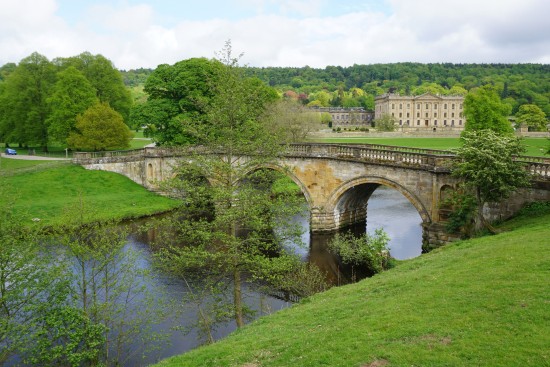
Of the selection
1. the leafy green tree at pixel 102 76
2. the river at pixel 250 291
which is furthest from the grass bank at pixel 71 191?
the leafy green tree at pixel 102 76

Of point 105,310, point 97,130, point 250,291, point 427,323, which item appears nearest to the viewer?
point 427,323

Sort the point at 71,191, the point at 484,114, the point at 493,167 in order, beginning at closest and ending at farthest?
the point at 493,167 → the point at 71,191 → the point at 484,114

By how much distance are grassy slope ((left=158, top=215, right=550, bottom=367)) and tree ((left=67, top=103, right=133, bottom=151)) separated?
40.6 m

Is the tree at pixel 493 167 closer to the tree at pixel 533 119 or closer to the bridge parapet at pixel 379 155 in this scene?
the bridge parapet at pixel 379 155

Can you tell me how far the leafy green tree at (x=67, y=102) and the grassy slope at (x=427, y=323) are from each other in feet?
153

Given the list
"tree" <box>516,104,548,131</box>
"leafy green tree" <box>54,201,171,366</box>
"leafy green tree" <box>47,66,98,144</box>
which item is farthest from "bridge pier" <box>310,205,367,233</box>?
"tree" <box>516,104,548,131</box>

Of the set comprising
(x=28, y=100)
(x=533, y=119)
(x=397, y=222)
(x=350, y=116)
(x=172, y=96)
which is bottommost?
(x=397, y=222)

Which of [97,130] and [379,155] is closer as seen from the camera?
[379,155]

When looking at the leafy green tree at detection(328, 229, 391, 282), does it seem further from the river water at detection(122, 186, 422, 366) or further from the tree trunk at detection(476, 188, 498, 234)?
the tree trunk at detection(476, 188, 498, 234)

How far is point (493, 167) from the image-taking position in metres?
21.1

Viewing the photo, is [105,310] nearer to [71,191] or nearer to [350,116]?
[71,191]

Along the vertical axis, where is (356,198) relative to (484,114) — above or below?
below

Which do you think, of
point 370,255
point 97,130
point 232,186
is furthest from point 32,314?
point 97,130

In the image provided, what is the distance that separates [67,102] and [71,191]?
49.6ft
